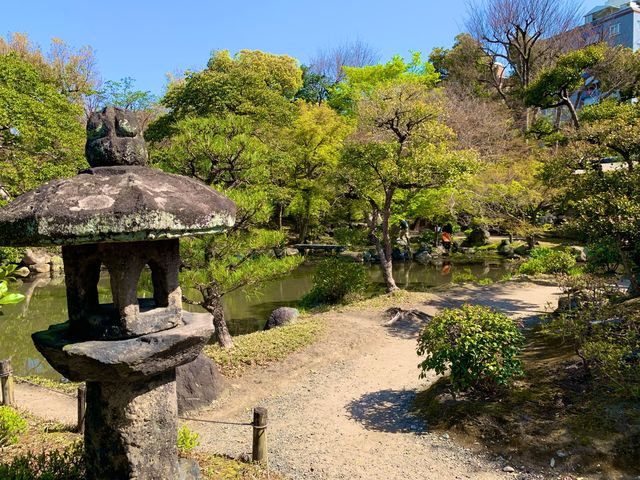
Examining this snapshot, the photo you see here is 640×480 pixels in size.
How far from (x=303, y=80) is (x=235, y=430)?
107ft

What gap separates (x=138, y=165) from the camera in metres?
3.60

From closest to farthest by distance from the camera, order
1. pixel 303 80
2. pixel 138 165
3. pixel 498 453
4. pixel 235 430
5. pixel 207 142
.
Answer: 1. pixel 138 165
2. pixel 498 453
3. pixel 235 430
4. pixel 207 142
5. pixel 303 80

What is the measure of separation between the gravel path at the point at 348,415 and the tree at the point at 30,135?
813 cm

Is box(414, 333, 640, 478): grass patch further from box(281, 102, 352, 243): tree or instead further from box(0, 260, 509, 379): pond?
box(281, 102, 352, 243): tree

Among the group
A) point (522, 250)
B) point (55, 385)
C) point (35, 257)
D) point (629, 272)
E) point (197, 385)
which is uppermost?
point (629, 272)

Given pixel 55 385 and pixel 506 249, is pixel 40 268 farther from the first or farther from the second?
pixel 506 249

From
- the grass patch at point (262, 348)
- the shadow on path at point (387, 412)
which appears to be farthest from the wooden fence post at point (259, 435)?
the grass patch at point (262, 348)

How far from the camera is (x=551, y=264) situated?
1578cm

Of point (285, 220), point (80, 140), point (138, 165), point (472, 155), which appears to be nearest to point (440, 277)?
point (472, 155)

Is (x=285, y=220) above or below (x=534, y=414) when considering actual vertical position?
above

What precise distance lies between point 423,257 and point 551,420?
64.3 feet

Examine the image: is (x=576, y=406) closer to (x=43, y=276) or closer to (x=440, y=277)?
(x=440, y=277)

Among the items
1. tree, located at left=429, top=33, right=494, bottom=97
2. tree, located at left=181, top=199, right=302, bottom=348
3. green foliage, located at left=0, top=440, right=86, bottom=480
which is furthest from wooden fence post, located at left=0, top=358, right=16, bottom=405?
tree, located at left=429, top=33, right=494, bottom=97

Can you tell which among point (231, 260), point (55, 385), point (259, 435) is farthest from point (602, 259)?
point (55, 385)
